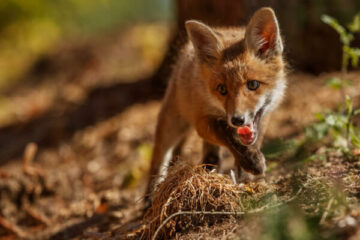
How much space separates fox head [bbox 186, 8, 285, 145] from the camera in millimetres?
3906

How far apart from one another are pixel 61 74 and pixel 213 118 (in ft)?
25.8

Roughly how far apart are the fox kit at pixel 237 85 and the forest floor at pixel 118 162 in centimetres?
32

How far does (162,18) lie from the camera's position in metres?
14.0

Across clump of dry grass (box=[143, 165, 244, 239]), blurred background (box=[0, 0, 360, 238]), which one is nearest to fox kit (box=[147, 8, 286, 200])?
clump of dry grass (box=[143, 165, 244, 239])

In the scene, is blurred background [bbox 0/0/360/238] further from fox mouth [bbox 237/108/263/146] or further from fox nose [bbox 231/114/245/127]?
fox nose [bbox 231/114/245/127]

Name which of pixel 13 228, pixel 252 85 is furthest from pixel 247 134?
pixel 13 228

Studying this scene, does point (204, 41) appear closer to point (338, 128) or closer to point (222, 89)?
point (222, 89)

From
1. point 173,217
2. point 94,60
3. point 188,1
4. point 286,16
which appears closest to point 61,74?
point 94,60

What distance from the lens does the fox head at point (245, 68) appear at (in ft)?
12.8

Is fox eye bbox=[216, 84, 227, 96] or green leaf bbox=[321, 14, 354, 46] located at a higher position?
green leaf bbox=[321, 14, 354, 46]

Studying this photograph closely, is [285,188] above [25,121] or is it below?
above

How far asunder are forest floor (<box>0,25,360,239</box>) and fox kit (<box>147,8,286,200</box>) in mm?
319

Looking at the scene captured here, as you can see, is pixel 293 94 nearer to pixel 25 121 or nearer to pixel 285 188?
pixel 285 188

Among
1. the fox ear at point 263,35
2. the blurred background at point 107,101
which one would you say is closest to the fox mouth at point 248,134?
the fox ear at point 263,35
